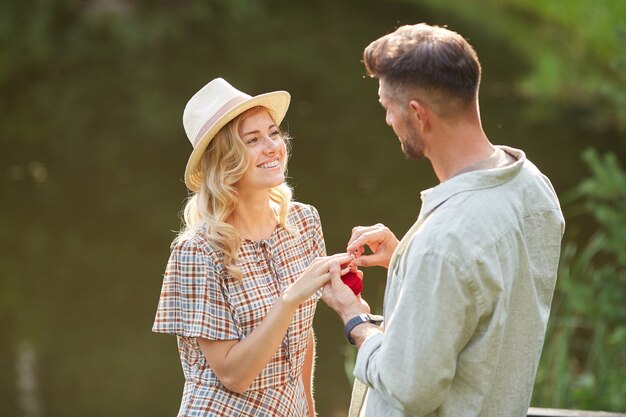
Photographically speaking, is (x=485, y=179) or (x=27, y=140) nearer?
(x=485, y=179)

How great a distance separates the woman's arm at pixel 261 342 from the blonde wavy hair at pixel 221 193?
19 cm

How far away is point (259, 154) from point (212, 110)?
7.0 inches

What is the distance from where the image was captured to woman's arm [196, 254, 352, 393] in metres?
2.57

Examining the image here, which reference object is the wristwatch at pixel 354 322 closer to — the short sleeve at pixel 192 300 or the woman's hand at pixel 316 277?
the woman's hand at pixel 316 277

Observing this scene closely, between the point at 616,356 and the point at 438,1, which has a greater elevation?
the point at 438,1

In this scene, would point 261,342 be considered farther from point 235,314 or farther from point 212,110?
point 212,110

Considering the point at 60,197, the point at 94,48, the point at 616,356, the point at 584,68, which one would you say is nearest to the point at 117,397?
the point at 616,356

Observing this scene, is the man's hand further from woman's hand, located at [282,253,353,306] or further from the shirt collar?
the shirt collar

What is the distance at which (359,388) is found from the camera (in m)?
2.57

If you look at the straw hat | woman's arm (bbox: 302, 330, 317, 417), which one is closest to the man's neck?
the straw hat

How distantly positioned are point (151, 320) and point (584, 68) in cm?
728

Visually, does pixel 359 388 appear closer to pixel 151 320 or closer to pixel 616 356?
pixel 616 356

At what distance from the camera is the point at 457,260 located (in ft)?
A: 6.79

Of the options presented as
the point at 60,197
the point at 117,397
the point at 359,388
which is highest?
the point at 359,388
